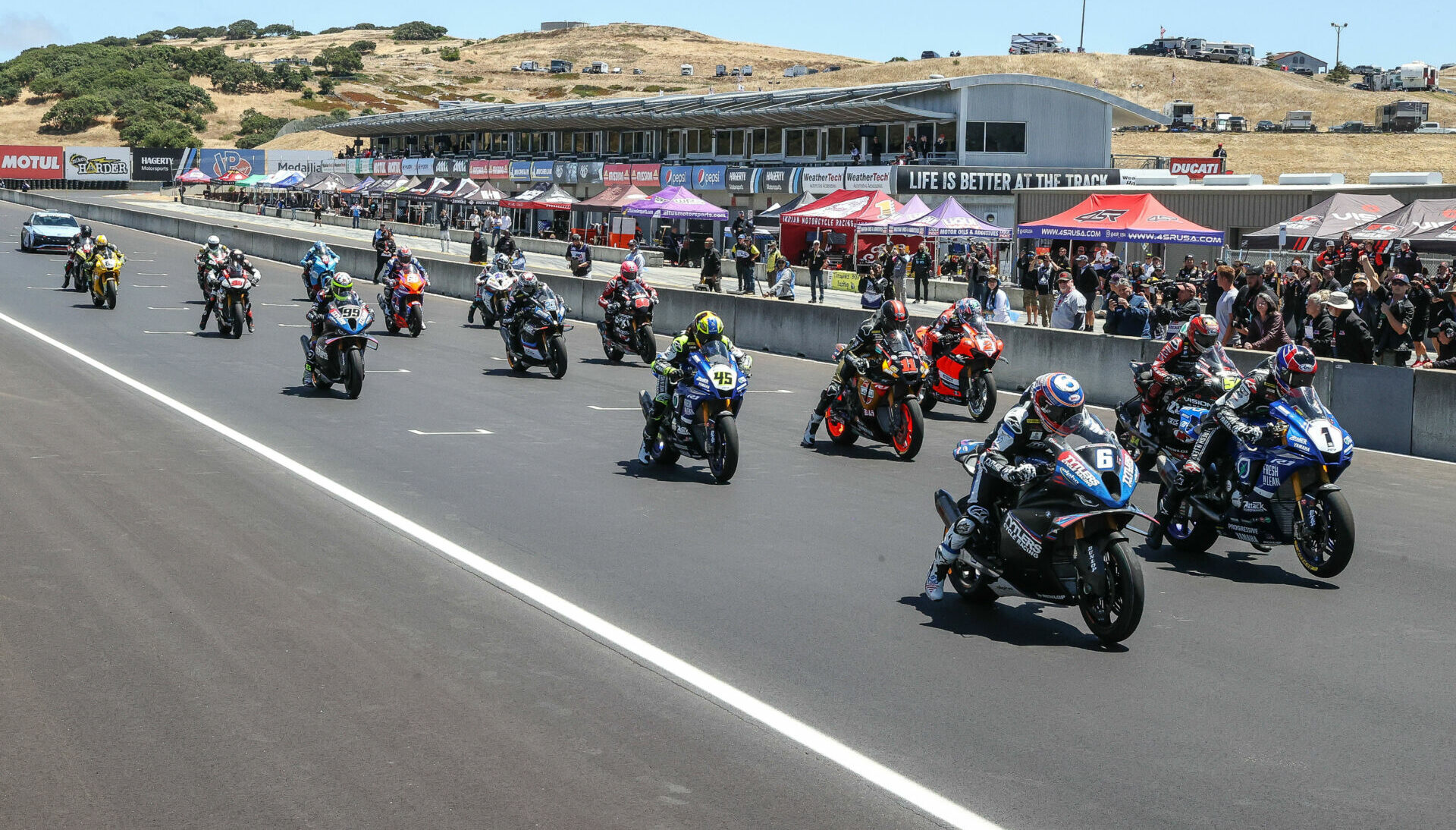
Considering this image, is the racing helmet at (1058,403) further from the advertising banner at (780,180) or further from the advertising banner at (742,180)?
the advertising banner at (742,180)

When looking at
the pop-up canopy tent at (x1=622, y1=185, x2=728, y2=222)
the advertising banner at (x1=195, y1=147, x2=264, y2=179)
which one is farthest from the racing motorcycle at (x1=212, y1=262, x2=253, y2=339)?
the advertising banner at (x1=195, y1=147, x2=264, y2=179)

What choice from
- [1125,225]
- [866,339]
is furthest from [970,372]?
[1125,225]

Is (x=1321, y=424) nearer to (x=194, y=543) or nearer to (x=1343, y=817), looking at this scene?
(x=1343, y=817)

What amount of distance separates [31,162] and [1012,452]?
353 ft

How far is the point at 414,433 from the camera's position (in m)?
15.2

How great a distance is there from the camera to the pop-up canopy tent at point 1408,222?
25797 millimetres

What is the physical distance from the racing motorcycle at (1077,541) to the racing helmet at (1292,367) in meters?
2.33

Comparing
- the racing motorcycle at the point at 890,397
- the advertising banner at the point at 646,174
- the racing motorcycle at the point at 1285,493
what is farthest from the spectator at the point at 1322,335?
the advertising banner at the point at 646,174

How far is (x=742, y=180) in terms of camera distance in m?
60.4

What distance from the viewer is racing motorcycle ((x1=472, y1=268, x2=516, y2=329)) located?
85.2 feet

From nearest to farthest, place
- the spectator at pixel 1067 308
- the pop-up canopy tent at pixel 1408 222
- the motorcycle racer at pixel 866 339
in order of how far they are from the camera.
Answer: the motorcycle racer at pixel 866 339
the spectator at pixel 1067 308
the pop-up canopy tent at pixel 1408 222

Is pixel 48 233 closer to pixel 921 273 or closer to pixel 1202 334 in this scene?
pixel 921 273

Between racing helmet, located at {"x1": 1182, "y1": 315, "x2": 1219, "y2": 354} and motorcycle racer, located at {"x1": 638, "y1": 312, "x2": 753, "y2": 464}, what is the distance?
12.8ft

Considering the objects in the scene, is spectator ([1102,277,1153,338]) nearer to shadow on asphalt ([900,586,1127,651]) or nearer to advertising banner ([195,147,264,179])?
shadow on asphalt ([900,586,1127,651])
